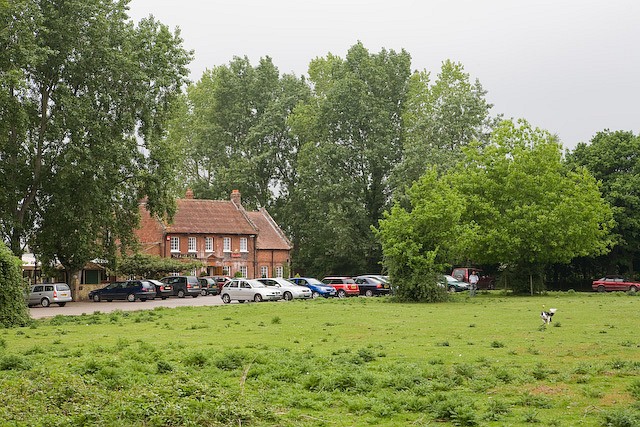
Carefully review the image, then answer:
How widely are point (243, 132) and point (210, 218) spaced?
14333 millimetres

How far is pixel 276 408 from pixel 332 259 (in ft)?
206

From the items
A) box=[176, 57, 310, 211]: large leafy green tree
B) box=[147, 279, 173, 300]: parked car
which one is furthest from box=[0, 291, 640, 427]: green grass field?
box=[176, 57, 310, 211]: large leafy green tree

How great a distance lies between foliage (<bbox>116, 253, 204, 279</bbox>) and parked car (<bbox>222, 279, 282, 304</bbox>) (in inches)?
542

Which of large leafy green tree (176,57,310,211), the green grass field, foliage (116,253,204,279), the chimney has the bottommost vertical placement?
the green grass field

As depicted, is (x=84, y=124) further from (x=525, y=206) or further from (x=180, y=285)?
(x=525, y=206)

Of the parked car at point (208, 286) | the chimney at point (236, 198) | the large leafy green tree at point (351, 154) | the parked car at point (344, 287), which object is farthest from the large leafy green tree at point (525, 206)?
the chimney at point (236, 198)

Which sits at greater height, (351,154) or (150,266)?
(351,154)

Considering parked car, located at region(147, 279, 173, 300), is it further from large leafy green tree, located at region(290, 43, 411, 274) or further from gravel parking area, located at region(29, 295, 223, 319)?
large leafy green tree, located at region(290, 43, 411, 274)

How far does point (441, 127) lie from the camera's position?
6850 cm

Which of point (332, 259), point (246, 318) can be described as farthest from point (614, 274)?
point (246, 318)

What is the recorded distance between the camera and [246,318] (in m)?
31.2

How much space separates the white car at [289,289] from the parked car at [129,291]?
8.30 meters

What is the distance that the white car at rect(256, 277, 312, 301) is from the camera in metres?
49.6

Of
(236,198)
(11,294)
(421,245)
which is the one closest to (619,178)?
(421,245)
